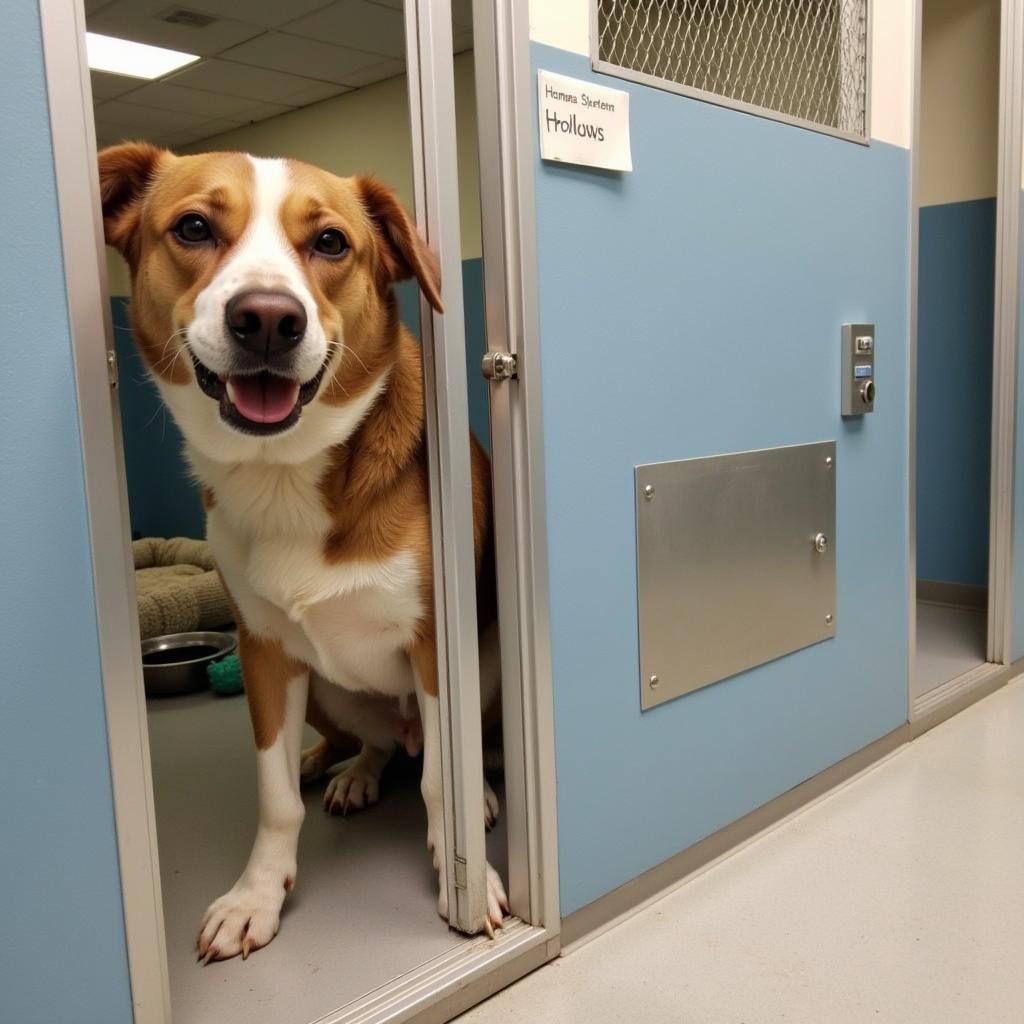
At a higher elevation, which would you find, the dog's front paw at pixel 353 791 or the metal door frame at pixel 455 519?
the metal door frame at pixel 455 519

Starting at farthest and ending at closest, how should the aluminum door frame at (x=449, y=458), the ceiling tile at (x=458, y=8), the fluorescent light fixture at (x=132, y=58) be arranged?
the fluorescent light fixture at (x=132, y=58), the ceiling tile at (x=458, y=8), the aluminum door frame at (x=449, y=458)

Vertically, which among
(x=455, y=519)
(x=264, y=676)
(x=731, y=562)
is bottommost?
(x=264, y=676)

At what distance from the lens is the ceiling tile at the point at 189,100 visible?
15.5ft

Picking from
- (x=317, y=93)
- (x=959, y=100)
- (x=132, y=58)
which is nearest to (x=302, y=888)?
(x=959, y=100)

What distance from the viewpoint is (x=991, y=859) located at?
177cm

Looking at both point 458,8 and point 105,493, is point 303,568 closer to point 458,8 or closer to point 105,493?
point 105,493

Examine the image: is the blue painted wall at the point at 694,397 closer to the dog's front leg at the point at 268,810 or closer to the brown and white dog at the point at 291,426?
the brown and white dog at the point at 291,426

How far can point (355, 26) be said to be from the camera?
405 cm

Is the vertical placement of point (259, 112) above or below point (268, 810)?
above

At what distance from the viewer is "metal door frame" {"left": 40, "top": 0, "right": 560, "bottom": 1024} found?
1023mm

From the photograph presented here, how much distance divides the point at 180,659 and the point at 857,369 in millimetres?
2078

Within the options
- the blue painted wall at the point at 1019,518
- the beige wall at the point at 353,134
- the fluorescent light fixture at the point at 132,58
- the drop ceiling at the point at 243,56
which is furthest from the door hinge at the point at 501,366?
the fluorescent light fixture at the point at 132,58

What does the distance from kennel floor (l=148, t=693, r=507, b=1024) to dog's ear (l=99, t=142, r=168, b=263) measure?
1.02m

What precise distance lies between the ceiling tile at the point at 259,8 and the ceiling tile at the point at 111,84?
93cm
